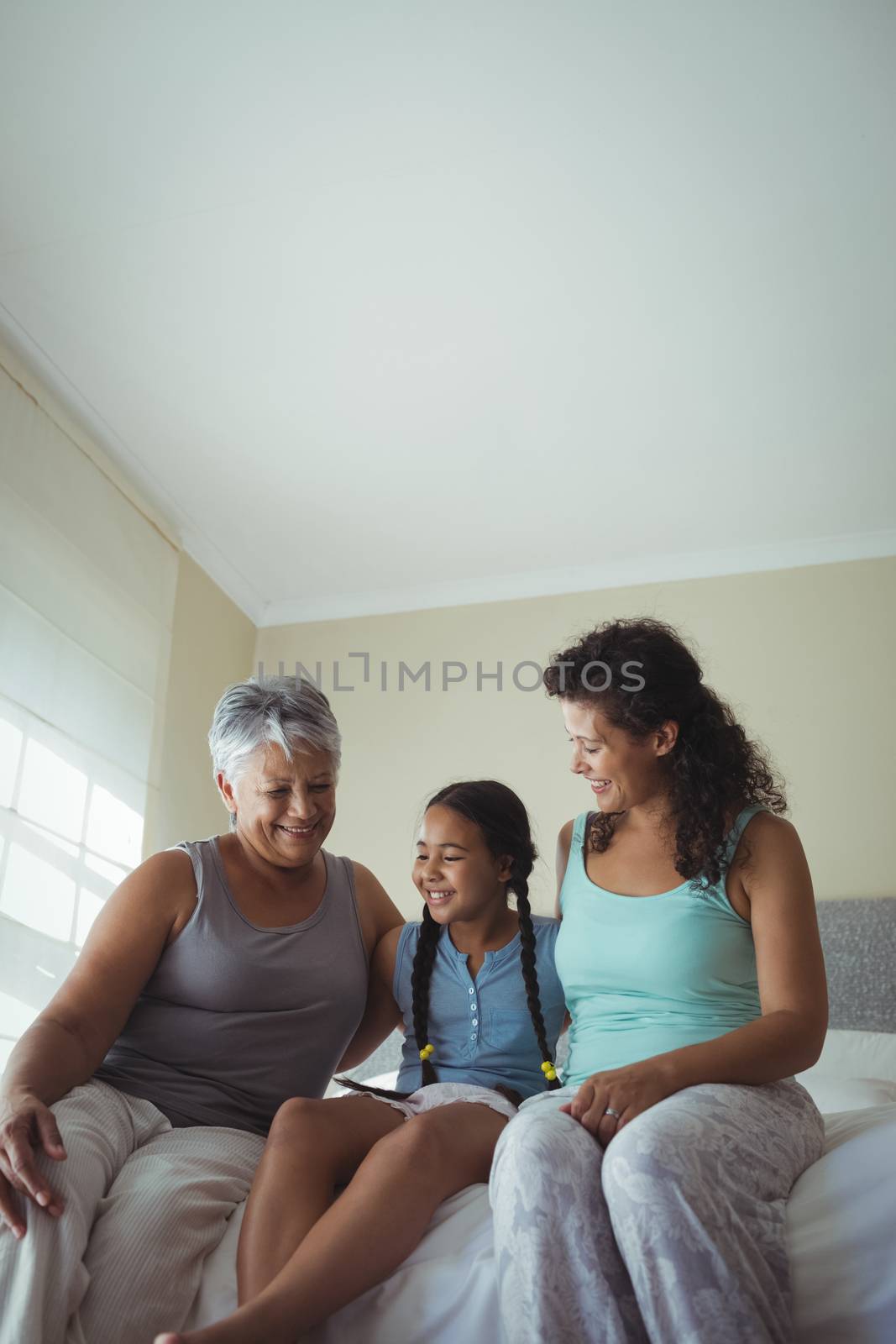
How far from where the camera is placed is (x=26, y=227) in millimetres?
2420

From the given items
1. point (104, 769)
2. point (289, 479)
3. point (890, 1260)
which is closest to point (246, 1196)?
point (890, 1260)

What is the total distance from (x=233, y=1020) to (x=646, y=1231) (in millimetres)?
754

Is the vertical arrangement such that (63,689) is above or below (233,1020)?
above

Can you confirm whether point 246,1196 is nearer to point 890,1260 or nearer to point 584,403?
point 890,1260

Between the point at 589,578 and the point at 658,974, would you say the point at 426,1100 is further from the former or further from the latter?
the point at 589,578

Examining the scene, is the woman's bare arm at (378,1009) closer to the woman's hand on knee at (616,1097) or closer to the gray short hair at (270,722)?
the gray short hair at (270,722)

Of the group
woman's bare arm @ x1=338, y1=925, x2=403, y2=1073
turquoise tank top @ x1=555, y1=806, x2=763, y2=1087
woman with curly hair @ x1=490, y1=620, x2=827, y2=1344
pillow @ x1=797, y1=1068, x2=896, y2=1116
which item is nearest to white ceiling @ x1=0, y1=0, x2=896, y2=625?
woman with curly hair @ x1=490, y1=620, x2=827, y2=1344

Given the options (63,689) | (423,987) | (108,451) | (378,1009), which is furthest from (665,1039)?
(108,451)

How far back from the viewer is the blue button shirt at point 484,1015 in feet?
5.29

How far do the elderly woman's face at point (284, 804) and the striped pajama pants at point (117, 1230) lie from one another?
45cm

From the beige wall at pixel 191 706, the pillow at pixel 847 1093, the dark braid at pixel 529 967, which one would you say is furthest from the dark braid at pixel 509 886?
the beige wall at pixel 191 706

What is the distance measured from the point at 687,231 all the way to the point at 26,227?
1.47 m

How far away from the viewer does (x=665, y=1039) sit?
1367 mm

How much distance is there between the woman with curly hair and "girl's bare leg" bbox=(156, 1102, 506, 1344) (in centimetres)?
10
